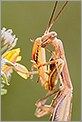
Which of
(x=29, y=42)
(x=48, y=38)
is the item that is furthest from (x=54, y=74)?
(x=29, y=42)

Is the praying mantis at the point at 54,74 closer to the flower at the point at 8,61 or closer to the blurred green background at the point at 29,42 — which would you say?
the flower at the point at 8,61

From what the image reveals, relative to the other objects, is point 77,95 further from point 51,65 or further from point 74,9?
point 51,65

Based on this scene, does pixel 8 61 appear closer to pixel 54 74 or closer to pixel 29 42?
pixel 54 74

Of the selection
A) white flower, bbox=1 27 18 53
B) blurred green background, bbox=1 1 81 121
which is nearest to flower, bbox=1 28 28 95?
white flower, bbox=1 27 18 53

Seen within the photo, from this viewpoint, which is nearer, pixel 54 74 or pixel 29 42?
pixel 54 74

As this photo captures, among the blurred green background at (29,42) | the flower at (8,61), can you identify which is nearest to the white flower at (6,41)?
the flower at (8,61)

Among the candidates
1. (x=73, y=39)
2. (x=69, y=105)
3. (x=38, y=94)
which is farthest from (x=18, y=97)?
(x=69, y=105)
